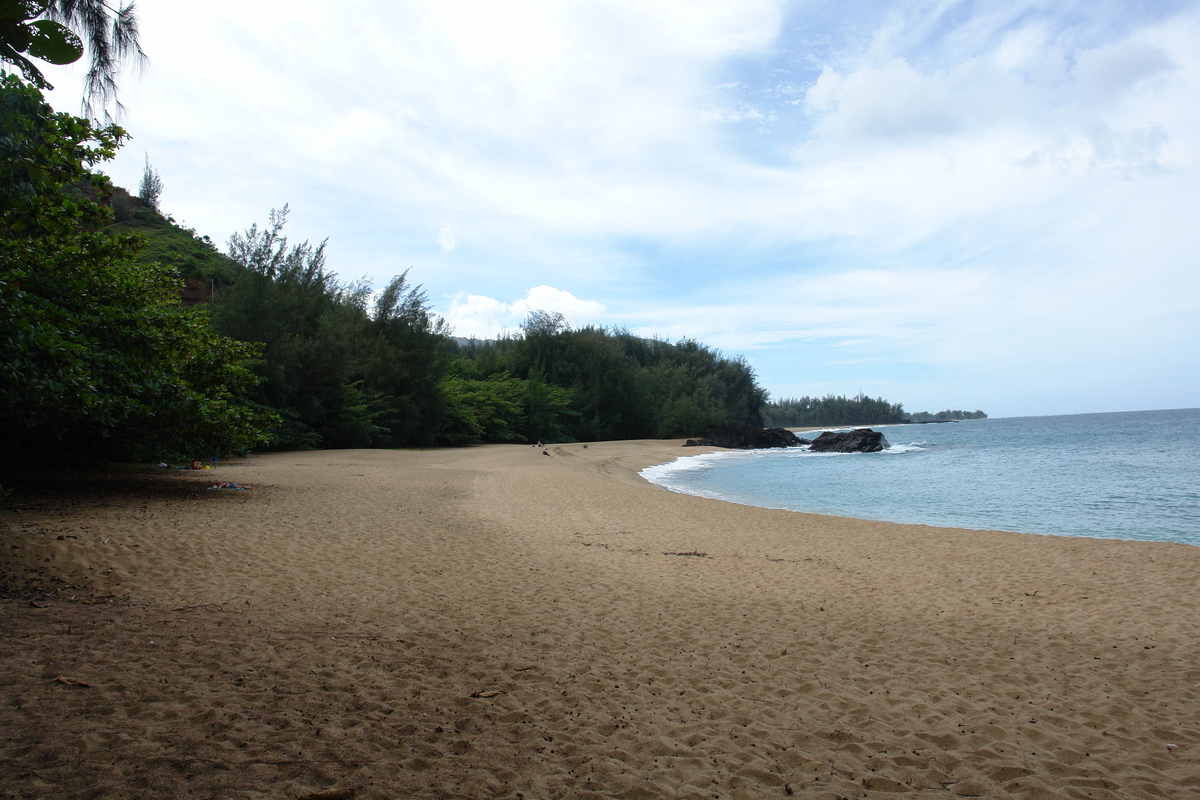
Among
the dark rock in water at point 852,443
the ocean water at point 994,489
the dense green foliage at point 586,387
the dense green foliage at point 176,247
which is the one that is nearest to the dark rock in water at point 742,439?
the dense green foliage at point 586,387

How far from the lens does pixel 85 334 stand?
767 cm

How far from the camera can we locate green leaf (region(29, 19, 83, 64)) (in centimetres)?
156

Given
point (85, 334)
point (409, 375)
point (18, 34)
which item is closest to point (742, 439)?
point (409, 375)

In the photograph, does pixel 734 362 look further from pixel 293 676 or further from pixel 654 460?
pixel 293 676

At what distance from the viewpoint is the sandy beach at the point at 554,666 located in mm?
2912

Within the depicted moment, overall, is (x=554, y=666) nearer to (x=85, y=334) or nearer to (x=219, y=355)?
(x=85, y=334)

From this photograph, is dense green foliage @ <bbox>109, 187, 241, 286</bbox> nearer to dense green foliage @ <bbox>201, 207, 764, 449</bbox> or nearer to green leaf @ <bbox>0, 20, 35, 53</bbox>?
dense green foliage @ <bbox>201, 207, 764, 449</bbox>

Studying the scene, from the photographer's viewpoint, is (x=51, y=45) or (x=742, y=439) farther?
(x=742, y=439)

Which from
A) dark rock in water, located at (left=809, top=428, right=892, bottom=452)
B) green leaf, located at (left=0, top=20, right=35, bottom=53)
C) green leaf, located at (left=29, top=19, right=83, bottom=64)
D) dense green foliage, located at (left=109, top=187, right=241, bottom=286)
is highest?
dense green foliage, located at (left=109, top=187, right=241, bottom=286)

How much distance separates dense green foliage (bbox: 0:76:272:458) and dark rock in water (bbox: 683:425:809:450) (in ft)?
128

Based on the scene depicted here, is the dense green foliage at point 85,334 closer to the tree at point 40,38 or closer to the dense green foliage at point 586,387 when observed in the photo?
the tree at point 40,38

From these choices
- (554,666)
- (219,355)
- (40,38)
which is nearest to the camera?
(40,38)

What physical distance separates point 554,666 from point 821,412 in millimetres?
114836

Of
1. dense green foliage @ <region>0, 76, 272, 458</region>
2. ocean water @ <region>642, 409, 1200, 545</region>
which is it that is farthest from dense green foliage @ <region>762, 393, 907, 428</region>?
dense green foliage @ <region>0, 76, 272, 458</region>
